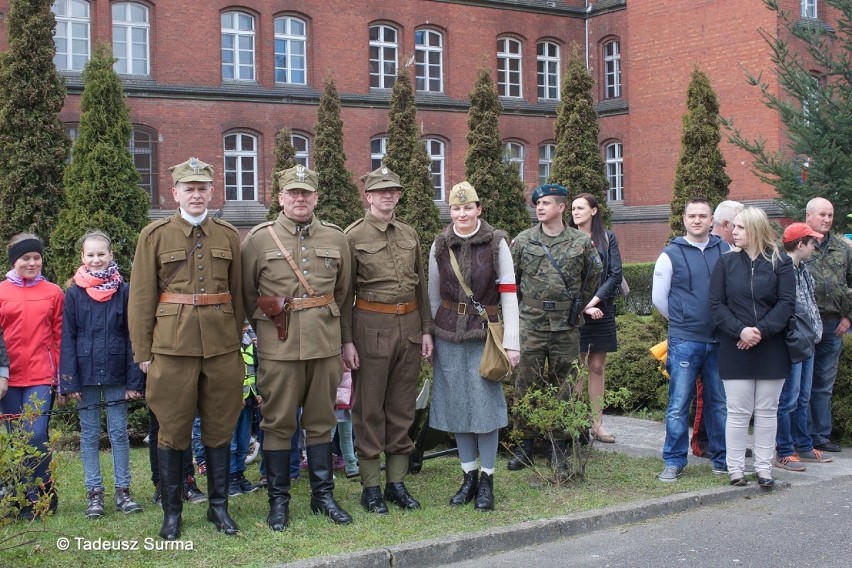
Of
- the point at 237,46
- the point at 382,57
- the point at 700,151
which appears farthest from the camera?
the point at 382,57

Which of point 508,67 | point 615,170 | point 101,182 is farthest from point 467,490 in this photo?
point 508,67

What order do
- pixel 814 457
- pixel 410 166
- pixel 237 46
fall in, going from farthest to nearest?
1. pixel 237 46
2. pixel 410 166
3. pixel 814 457

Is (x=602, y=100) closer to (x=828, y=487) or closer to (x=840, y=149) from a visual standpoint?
(x=840, y=149)

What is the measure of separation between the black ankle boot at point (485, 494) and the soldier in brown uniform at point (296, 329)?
93 centimetres

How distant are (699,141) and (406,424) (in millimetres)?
13847

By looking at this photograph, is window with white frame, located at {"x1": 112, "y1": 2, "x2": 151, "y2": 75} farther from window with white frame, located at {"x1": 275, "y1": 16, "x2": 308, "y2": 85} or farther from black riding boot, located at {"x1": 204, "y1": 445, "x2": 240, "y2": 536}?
black riding boot, located at {"x1": 204, "y1": 445, "x2": 240, "y2": 536}

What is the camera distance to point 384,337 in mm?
6598

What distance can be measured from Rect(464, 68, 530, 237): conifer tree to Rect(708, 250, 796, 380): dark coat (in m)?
13.4

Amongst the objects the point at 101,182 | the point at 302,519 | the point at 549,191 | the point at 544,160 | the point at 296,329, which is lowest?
the point at 302,519

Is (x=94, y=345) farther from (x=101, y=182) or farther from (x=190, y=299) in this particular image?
(x=101, y=182)

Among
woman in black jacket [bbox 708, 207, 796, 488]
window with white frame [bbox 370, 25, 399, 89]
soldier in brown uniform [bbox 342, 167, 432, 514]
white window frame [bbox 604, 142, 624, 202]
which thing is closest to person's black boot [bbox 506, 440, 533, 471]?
soldier in brown uniform [bbox 342, 167, 432, 514]

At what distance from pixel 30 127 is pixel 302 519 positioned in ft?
34.8

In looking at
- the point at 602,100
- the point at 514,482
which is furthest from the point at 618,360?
the point at 602,100

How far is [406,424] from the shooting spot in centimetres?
677
